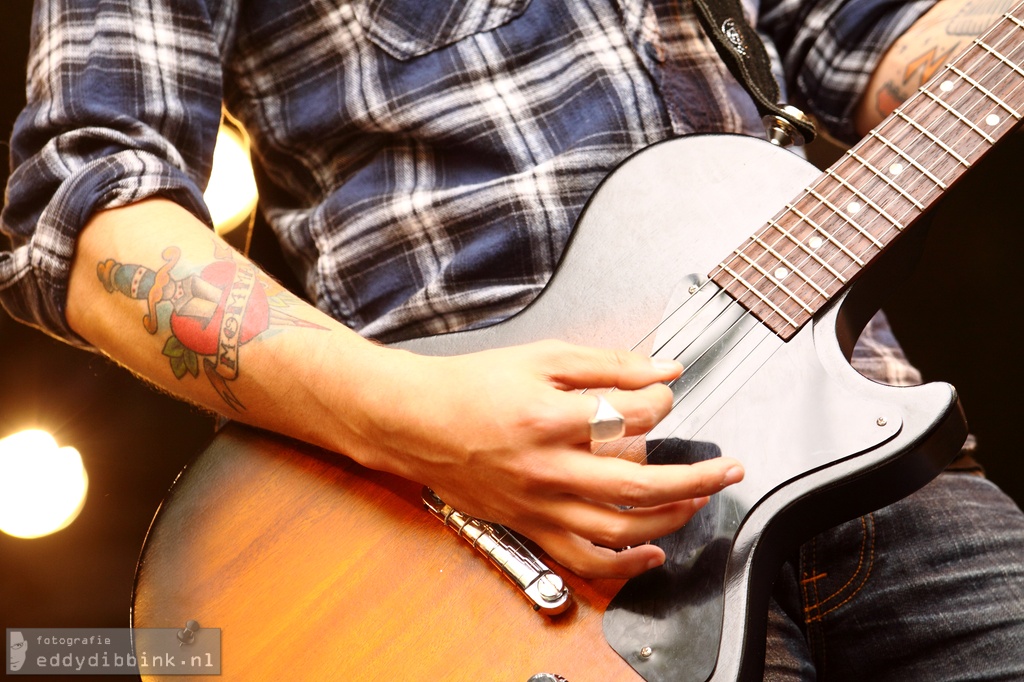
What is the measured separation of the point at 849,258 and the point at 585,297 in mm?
237

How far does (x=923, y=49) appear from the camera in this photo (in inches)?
38.6

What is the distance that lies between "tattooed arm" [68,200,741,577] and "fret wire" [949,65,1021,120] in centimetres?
41

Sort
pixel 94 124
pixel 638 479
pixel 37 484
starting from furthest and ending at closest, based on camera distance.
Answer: pixel 37 484 < pixel 94 124 < pixel 638 479

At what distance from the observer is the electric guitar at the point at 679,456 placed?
1.96ft

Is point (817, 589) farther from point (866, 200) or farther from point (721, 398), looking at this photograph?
point (866, 200)

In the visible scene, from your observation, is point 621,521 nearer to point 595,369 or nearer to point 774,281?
point 595,369

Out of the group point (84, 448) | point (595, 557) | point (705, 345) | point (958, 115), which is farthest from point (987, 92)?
point (84, 448)

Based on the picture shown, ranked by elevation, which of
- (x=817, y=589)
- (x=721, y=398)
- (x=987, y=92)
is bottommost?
(x=817, y=589)

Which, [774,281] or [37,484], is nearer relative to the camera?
[774,281]

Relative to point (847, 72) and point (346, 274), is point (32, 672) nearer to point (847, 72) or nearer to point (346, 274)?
point (346, 274)

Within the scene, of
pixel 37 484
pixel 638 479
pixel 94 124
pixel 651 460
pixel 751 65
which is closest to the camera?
pixel 638 479

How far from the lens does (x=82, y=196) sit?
0.73 m

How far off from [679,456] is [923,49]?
69 centimetres

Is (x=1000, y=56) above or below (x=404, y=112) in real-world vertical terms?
above
